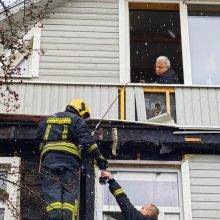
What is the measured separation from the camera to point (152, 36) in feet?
51.3

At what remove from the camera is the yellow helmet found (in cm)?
1067

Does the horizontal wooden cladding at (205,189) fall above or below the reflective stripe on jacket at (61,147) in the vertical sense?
below

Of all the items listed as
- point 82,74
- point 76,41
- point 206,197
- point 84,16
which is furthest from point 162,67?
point 206,197

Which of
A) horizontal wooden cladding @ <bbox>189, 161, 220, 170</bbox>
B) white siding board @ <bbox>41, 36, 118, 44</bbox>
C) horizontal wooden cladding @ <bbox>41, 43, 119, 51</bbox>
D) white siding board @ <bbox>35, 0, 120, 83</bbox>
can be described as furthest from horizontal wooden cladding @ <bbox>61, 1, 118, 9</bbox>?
horizontal wooden cladding @ <bbox>189, 161, 220, 170</bbox>

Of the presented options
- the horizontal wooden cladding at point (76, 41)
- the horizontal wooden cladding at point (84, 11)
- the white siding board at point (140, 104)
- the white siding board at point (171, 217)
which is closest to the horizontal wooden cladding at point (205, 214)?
the white siding board at point (171, 217)

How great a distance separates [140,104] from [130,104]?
167 millimetres

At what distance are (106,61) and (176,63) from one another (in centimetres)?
448

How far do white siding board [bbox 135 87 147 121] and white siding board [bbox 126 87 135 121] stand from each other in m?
0.07

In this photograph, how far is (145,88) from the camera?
11.9 metres

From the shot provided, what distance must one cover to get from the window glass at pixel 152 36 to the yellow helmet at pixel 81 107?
10.1 feet

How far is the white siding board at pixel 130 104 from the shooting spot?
11695 millimetres

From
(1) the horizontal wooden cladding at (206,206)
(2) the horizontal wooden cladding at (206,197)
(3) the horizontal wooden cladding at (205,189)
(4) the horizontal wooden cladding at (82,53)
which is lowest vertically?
(1) the horizontal wooden cladding at (206,206)

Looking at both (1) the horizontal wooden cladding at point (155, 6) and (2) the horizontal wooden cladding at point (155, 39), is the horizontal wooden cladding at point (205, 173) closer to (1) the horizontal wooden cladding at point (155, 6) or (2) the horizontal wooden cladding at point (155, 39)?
(1) the horizontal wooden cladding at point (155, 6)

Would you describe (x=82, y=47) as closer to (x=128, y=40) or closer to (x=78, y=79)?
(x=78, y=79)
